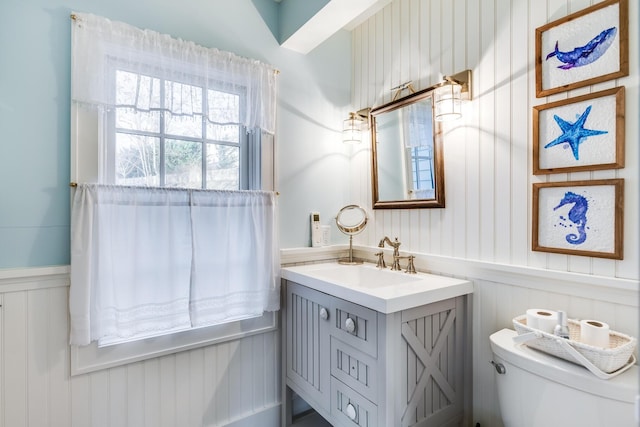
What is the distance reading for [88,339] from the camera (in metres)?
1.31

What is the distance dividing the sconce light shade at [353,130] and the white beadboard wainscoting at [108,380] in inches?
49.1

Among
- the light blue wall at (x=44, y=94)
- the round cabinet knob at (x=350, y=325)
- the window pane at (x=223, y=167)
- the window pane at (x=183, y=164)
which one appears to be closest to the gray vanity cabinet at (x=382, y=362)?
the round cabinet knob at (x=350, y=325)

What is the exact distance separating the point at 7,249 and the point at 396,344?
4.90 ft

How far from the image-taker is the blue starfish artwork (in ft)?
3.79

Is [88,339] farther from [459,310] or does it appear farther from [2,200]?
[459,310]

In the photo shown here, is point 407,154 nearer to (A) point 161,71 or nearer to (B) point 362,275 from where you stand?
(B) point 362,275

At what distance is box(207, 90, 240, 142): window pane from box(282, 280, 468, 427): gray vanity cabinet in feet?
2.93

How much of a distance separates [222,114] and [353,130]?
0.81 meters

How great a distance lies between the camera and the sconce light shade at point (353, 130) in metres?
2.07

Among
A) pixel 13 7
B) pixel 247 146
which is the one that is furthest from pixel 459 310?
pixel 13 7

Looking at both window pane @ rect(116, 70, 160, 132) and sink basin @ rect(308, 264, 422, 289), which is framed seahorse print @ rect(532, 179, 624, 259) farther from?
window pane @ rect(116, 70, 160, 132)

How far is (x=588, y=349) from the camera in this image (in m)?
0.99

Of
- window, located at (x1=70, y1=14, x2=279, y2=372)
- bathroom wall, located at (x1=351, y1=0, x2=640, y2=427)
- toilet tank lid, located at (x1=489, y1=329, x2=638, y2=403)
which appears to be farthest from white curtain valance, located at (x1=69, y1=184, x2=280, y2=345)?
toilet tank lid, located at (x1=489, y1=329, x2=638, y2=403)

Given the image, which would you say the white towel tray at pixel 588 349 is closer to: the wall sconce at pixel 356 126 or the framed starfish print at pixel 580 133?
the framed starfish print at pixel 580 133
